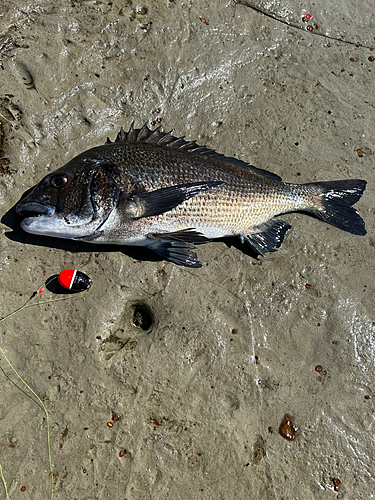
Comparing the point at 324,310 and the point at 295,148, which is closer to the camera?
the point at 324,310

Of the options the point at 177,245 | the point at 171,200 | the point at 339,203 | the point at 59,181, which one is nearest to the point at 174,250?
the point at 177,245

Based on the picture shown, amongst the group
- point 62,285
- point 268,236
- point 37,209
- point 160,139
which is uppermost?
point 160,139

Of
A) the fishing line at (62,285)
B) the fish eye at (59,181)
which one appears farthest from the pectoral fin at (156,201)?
the fishing line at (62,285)

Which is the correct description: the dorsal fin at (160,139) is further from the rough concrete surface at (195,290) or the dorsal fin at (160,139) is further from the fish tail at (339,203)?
the fish tail at (339,203)

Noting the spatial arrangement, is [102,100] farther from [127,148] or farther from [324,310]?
[324,310]

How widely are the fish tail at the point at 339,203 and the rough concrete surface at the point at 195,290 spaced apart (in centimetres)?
14

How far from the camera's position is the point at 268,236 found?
12.1 ft

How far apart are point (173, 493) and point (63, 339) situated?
1892 mm

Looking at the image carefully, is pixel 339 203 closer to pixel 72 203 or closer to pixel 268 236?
pixel 268 236

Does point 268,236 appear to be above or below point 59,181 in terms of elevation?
below

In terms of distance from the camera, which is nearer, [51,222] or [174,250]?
[51,222]

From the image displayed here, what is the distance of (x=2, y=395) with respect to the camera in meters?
3.18

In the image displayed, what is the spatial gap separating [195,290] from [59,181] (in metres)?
1.85

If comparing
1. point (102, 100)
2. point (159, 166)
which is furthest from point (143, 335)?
point (102, 100)
